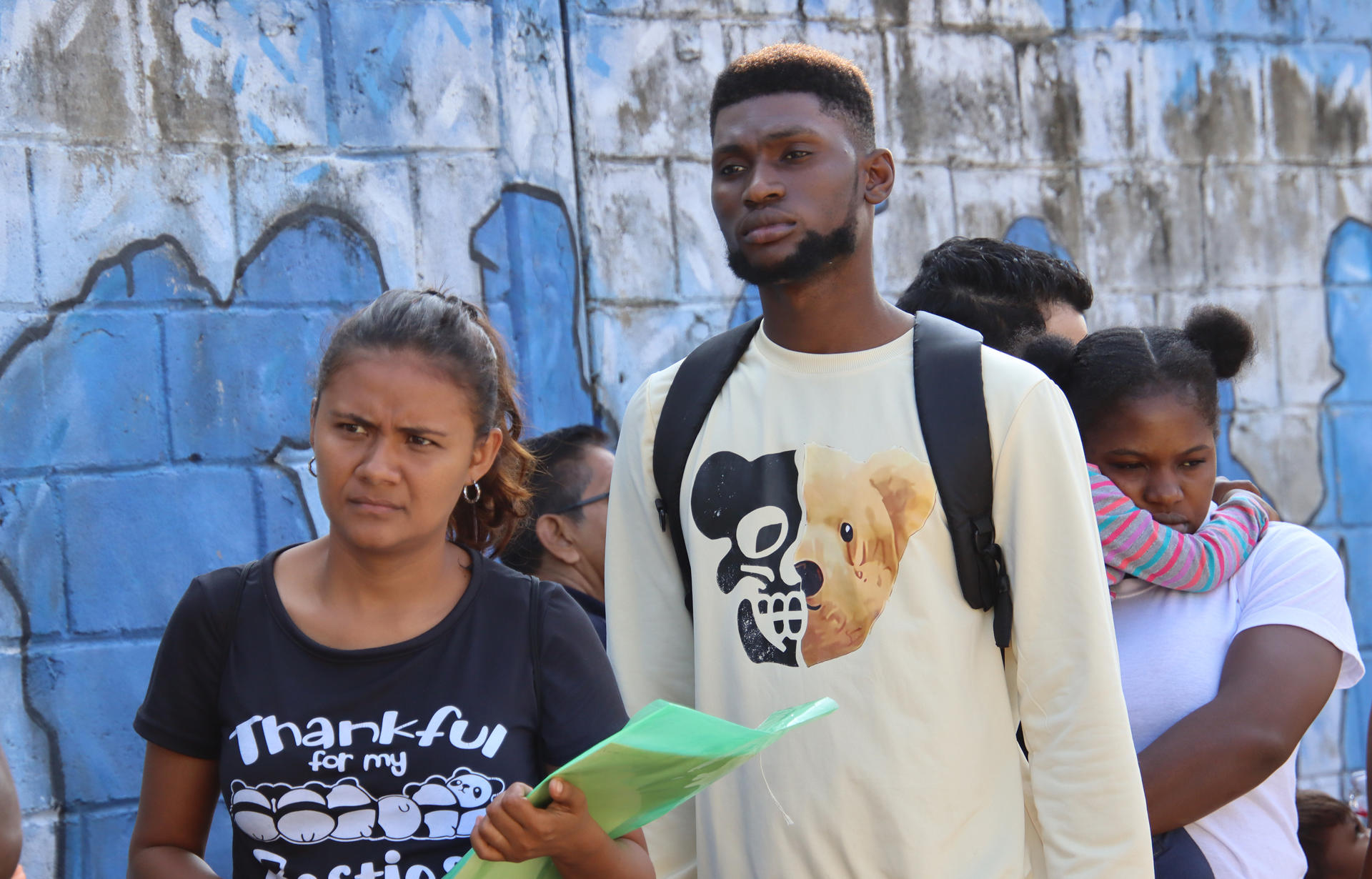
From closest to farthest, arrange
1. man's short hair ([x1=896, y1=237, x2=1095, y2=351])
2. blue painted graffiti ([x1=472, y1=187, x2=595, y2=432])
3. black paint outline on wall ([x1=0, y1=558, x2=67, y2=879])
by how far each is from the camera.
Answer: man's short hair ([x1=896, y1=237, x2=1095, y2=351]), black paint outline on wall ([x1=0, y1=558, x2=67, y2=879]), blue painted graffiti ([x1=472, y1=187, x2=595, y2=432])

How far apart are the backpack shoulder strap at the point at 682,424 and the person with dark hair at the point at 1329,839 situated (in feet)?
6.84

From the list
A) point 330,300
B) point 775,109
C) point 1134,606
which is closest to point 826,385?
point 775,109

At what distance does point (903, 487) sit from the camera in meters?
1.80

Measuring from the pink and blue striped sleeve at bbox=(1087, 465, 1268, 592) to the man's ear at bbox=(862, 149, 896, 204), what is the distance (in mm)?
569

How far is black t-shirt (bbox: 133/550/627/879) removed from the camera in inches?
62.5

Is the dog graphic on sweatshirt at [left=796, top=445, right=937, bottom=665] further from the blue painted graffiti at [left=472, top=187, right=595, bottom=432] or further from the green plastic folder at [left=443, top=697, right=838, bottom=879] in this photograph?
the blue painted graffiti at [left=472, top=187, right=595, bottom=432]

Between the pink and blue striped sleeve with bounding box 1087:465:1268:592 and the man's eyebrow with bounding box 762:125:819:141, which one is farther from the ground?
the man's eyebrow with bounding box 762:125:819:141

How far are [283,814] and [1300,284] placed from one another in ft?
13.2

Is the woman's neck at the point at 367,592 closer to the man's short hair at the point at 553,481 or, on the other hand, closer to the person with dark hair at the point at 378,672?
the person with dark hair at the point at 378,672

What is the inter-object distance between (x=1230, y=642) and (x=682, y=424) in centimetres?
94

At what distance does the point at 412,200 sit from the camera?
3379 millimetres

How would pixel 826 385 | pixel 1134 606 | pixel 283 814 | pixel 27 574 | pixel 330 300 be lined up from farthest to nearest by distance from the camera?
pixel 330 300 < pixel 27 574 < pixel 1134 606 < pixel 826 385 < pixel 283 814

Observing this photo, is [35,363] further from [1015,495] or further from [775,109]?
[1015,495]

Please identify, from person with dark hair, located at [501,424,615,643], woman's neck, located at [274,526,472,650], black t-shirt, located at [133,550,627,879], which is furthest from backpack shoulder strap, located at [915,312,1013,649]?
person with dark hair, located at [501,424,615,643]
